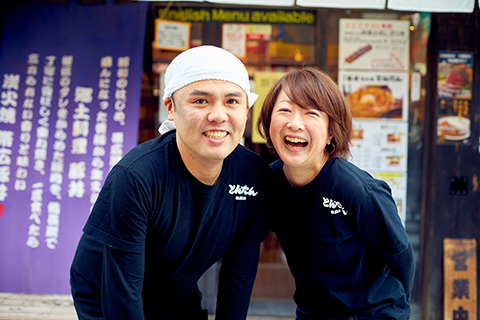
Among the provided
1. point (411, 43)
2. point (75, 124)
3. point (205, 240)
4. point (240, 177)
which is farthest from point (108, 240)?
point (411, 43)

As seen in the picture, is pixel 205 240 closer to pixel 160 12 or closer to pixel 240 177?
pixel 240 177

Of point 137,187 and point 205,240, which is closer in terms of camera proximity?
point 137,187

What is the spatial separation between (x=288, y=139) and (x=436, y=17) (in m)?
3.03

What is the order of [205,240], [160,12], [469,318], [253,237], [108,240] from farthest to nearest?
1. [160,12]
2. [469,318]
3. [253,237]
4. [205,240]
5. [108,240]

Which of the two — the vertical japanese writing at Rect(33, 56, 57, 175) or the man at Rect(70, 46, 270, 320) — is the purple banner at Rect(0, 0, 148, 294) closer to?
the vertical japanese writing at Rect(33, 56, 57, 175)

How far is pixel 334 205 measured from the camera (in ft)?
5.91

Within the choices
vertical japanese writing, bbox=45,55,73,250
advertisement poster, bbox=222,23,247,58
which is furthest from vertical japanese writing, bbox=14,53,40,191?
advertisement poster, bbox=222,23,247,58

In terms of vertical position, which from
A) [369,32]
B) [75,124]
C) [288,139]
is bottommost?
[288,139]

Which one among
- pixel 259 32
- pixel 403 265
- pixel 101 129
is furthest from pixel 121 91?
pixel 403 265

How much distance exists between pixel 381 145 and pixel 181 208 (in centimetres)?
292

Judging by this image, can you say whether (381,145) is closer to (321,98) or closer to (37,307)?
(321,98)

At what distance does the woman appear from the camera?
70.7 inches

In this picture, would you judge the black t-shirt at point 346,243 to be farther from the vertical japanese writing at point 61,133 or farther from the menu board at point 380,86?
the vertical japanese writing at point 61,133

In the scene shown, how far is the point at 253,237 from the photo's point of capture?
80.0 inches
